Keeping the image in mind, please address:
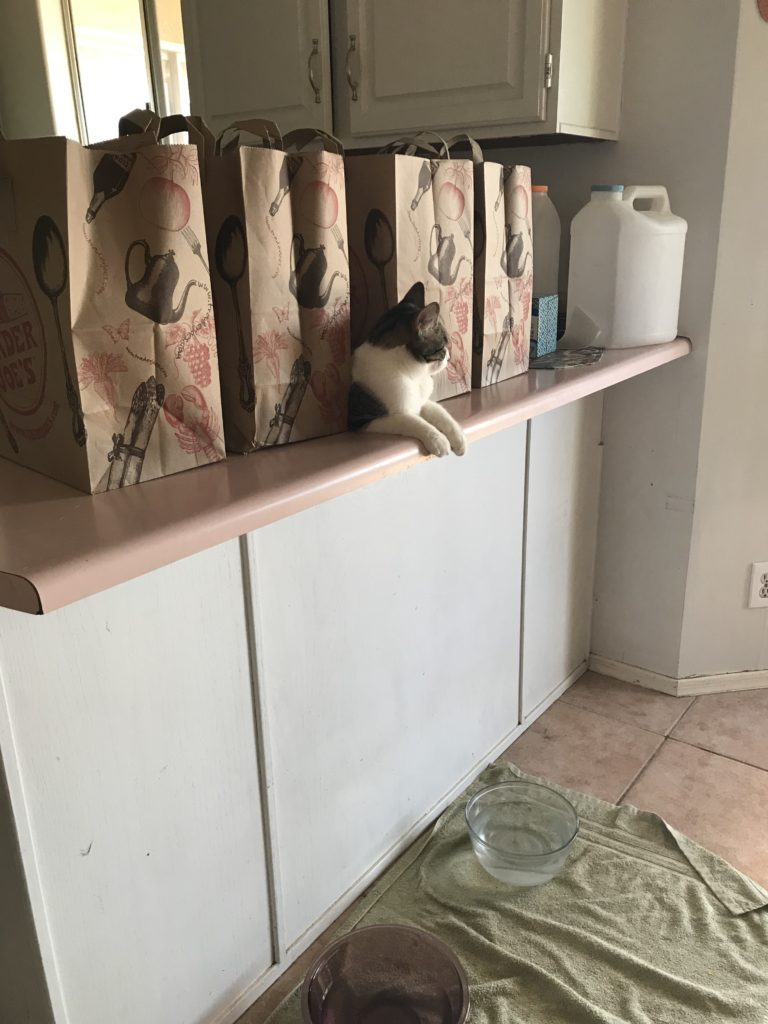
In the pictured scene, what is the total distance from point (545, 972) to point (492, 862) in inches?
7.6

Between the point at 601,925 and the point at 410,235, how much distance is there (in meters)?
1.05

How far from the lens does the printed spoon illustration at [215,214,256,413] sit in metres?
0.84

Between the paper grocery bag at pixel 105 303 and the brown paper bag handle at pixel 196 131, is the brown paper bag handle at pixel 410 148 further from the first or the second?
the paper grocery bag at pixel 105 303

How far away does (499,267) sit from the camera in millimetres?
1185

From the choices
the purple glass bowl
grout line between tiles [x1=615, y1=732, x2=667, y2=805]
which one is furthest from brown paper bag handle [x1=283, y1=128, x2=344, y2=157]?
grout line between tiles [x1=615, y1=732, x2=667, y2=805]

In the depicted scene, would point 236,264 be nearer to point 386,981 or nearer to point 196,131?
point 196,131

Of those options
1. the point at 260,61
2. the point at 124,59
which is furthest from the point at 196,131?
the point at 124,59

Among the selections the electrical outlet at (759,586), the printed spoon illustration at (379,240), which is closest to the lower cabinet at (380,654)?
the printed spoon illustration at (379,240)

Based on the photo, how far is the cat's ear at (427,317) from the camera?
94 centimetres

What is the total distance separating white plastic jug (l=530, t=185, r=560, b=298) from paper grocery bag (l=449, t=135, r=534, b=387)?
33cm

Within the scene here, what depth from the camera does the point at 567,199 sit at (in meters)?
1.66

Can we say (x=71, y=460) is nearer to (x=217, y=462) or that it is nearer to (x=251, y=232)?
(x=217, y=462)

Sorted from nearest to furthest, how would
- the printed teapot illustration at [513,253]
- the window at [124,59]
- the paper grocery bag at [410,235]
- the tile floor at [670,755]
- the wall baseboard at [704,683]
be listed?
the paper grocery bag at [410,235]
the printed teapot illustration at [513,253]
the tile floor at [670,755]
the wall baseboard at [704,683]
the window at [124,59]

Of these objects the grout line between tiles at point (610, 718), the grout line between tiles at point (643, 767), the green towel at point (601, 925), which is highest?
the green towel at point (601, 925)
